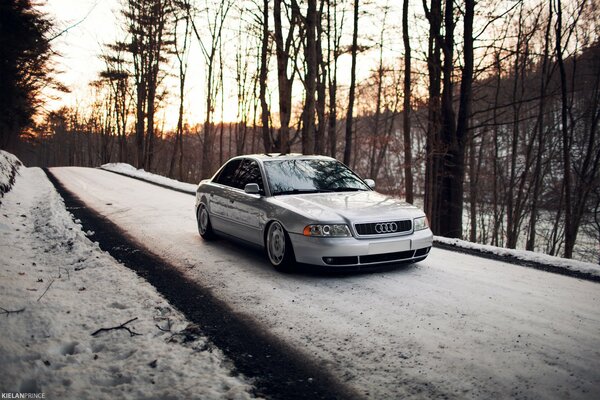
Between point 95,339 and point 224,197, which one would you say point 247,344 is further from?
point 224,197

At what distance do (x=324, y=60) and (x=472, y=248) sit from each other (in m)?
20.2

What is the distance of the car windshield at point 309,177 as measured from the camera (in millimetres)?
6344

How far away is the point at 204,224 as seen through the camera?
7.78 metres

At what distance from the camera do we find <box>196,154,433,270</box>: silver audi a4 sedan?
17.0 ft

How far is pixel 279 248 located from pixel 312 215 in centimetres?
73

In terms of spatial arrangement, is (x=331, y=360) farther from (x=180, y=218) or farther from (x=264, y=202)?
(x=180, y=218)

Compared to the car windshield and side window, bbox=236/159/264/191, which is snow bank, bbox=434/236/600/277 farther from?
side window, bbox=236/159/264/191

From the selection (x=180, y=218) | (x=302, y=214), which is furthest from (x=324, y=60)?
(x=302, y=214)

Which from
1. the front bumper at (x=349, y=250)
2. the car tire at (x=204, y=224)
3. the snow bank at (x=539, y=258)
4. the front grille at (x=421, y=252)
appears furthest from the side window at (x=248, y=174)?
the snow bank at (x=539, y=258)

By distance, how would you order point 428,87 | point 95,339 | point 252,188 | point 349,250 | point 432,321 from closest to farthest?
1. point 95,339
2. point 432,321
3. point 349,250
4. point 252,188
5. point 428,87

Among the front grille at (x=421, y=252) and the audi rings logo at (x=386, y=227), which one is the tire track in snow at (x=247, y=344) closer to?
the audi rings logo at (x=386, y=227)

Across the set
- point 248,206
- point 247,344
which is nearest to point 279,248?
point 248,206

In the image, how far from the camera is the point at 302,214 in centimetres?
533

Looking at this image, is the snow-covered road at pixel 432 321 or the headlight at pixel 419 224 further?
the headlight at pixel 419 224
